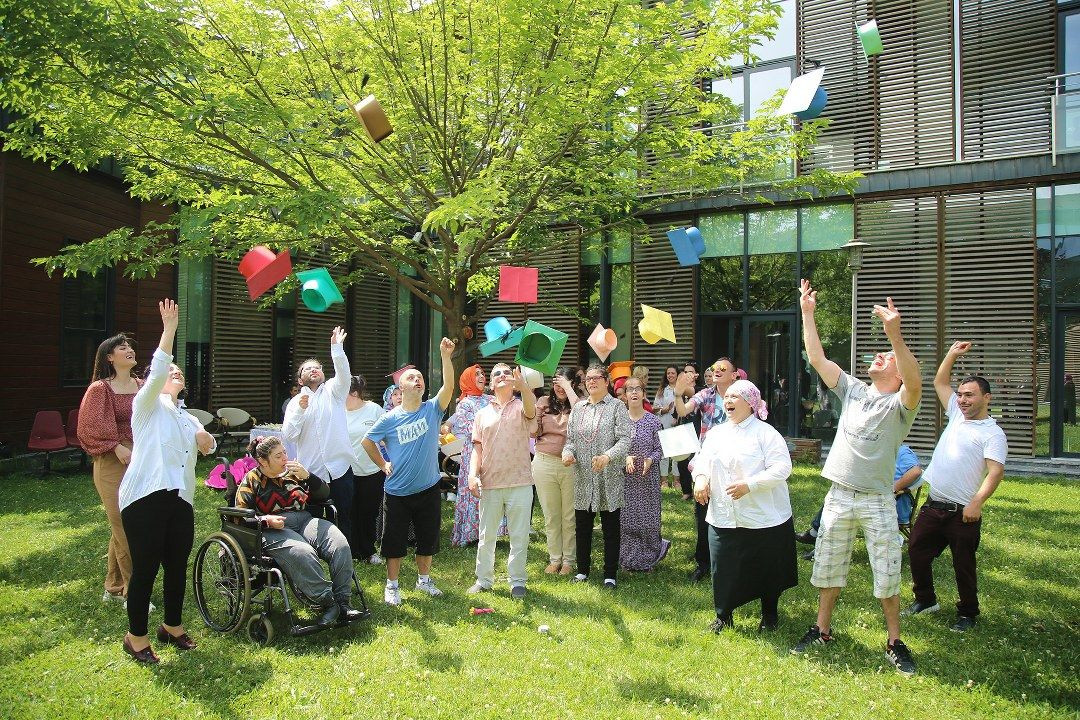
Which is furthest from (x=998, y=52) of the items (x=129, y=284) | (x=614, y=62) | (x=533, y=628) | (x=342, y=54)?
(x=129, y=284)

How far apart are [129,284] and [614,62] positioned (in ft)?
36.0

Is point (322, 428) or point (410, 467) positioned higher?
point (322, 428)

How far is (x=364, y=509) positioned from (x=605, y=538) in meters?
2.19

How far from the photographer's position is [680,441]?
225 inches

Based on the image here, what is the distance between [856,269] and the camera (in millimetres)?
11641

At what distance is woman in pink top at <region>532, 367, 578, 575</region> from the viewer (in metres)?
6.35

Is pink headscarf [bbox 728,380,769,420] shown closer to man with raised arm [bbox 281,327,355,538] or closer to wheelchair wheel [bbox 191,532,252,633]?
man with raised arm [bbox 281,327,355,538]

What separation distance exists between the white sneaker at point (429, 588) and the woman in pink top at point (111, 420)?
2020 mm

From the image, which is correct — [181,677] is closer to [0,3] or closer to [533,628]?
[533,628]

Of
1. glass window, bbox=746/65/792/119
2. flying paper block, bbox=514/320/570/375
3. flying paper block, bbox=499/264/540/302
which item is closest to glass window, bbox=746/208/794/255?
glass window, bbox=746/65/792/119

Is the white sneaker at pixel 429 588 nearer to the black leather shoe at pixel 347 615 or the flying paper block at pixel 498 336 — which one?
the black leather shoe at pixel 347 615

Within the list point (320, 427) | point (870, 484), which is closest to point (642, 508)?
point (870, 484)

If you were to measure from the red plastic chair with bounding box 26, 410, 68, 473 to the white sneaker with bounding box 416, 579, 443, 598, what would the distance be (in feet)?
26.2

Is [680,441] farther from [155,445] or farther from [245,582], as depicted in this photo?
[155,445]
